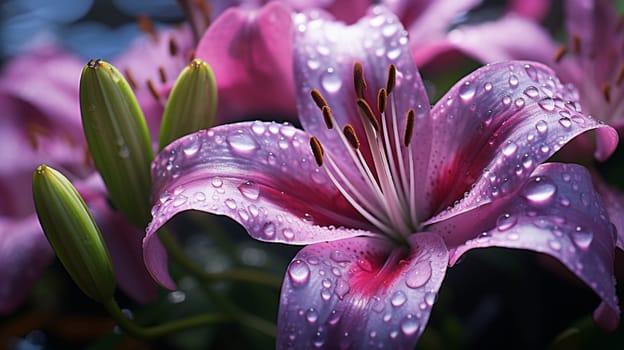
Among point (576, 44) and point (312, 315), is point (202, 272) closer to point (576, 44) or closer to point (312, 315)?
point (312, 315)

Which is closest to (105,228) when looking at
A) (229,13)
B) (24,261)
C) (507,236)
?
(24,261)

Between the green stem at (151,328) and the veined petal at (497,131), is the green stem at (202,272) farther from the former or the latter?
the veined petal at (497,131)

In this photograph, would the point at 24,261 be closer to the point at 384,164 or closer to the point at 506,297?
the point at 384,164

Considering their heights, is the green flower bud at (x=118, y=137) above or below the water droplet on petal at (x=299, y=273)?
above

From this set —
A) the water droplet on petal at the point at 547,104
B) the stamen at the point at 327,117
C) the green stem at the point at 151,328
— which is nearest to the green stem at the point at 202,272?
the green stem at the point at 151,328

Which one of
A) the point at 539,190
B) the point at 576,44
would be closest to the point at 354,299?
the point at 539,190

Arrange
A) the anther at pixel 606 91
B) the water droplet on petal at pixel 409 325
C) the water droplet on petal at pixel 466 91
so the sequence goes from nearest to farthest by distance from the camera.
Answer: the water droplet on petal at pixel 409 325
the water droplet on petal at pixel 466 91
the anther at pixel 606 91

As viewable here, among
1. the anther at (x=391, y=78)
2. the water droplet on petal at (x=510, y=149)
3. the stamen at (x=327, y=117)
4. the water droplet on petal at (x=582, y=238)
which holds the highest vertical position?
the anther at (x=391, y=78)
